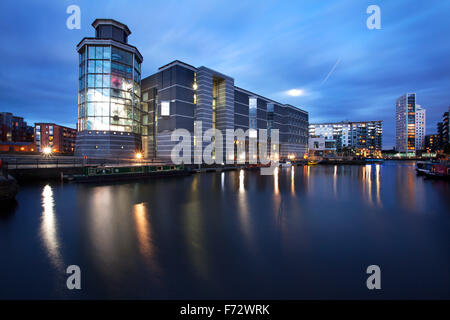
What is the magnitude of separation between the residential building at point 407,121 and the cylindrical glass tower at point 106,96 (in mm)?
227546

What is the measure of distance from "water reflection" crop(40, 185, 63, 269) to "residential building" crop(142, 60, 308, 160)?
33.1 metres

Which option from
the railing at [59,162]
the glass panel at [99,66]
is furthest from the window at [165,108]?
the glass panel at [99,66]

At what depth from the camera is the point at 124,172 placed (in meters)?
27.7

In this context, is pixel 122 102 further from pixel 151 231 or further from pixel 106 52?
pixel 151 231

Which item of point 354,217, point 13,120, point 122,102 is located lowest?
point 354,217

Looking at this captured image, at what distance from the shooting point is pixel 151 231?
8734mm

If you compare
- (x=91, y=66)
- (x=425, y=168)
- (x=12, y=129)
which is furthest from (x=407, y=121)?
(x=12, y=129)

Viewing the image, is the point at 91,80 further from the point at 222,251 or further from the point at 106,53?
the point at 222,251

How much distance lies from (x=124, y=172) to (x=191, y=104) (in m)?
25.2

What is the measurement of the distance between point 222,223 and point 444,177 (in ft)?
133

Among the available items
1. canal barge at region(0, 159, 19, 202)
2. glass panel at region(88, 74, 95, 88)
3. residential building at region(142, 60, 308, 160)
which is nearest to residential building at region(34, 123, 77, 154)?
glass panel at region(88, 74, 95, 88)

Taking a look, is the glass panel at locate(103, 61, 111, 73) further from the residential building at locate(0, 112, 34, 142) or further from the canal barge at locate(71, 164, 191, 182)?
the residential building at locate(0, 112, 34, 142)

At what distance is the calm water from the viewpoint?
195 inches
